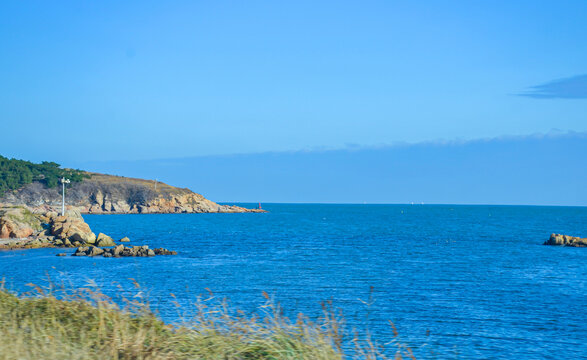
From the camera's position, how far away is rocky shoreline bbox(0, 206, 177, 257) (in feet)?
166

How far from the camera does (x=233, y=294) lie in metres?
28.6

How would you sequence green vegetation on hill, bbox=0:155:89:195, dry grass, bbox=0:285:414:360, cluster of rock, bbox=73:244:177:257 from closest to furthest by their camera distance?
1. dry grass, bbox=0:285:414:360
2. cluster of rock, bbox=73:244:177:257
3. green vegetation on hill, bbox=0:155:89:195

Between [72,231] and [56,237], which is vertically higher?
[72,231]

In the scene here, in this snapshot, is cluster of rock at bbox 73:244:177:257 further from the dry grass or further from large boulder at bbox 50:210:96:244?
the dry grass

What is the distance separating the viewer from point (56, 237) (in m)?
60.9

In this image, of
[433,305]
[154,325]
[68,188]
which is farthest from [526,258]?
[68,188]

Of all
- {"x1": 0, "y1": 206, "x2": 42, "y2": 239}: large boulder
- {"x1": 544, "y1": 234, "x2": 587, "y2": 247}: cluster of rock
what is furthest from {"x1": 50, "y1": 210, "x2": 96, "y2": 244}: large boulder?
{"x1": 544, "y1": 234, "x2": 587, "y2": 247}: cluster of rock

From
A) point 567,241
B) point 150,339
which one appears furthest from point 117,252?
point 567,241

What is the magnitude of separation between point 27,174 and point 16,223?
97026 mm

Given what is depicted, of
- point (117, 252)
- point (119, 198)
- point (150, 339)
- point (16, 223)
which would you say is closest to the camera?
point (150, 339)

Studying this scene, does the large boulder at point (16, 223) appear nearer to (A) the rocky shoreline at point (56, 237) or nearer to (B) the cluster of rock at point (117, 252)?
(A) the rocky shoreline at point (56, 237)

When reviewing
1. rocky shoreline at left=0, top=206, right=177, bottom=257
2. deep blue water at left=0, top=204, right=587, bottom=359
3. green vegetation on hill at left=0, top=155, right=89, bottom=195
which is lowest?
deep blue water at left=0, top=204, right=587, bottom=359

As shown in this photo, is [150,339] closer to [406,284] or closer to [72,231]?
[406,284]

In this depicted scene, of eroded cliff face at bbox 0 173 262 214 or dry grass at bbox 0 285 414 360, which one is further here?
eroded cliff face at bbox 0 173 262 214
